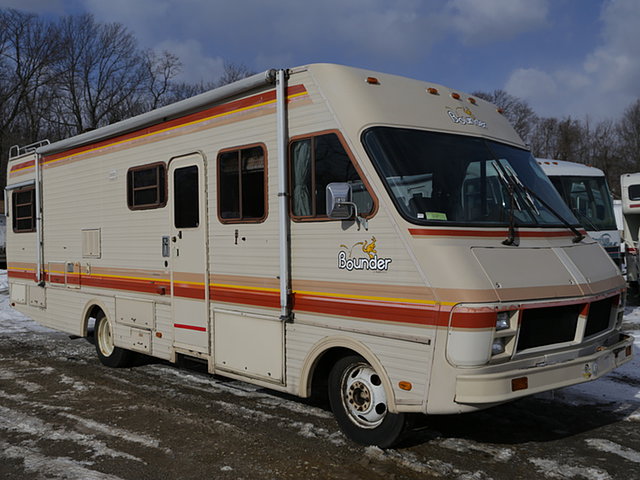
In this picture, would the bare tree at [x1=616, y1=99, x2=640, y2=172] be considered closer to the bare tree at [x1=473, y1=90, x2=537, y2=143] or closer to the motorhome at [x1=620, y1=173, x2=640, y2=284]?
the bare tree at [x1=473, y1=90, x2=537, y2=143]

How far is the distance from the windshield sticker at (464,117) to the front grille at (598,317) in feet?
6.02

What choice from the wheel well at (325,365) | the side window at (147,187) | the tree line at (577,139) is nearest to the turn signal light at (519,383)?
the wheel well at (325,365)

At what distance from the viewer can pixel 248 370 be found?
5.88m

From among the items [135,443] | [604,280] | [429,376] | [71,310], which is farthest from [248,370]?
[71,310]

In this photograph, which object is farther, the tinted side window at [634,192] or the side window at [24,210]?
the tinted side window at [634,192]

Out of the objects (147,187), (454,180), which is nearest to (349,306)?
(454,180)

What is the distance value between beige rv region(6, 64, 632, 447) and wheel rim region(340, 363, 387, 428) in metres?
0.01

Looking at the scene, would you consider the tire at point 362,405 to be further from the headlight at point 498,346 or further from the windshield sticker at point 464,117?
the windshield sticker at point 464,117

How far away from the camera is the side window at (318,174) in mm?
4969

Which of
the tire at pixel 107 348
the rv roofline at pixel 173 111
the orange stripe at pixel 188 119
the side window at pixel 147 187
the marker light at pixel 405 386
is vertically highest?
the rv roofline at pixel 173 111

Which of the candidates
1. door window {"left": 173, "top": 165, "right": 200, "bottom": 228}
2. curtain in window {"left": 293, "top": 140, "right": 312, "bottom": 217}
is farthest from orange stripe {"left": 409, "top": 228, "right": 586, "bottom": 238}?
door window {"left": 173, "top": 165, "right": 200, "bottom": 228}

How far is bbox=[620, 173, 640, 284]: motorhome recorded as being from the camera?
14.0 meters

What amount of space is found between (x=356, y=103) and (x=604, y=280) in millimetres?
2525

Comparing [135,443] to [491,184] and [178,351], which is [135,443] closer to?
[178,351]
